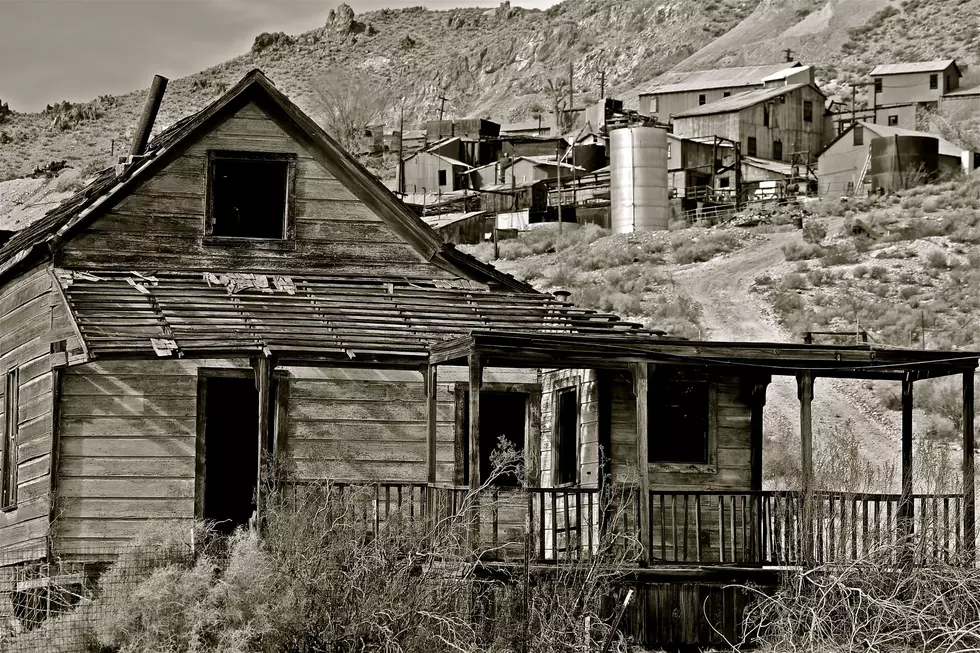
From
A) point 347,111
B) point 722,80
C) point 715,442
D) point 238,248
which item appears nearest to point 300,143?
point 238,248

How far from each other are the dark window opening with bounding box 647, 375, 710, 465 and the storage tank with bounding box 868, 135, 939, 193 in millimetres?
41851

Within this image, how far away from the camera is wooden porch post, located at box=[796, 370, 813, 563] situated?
1427cm

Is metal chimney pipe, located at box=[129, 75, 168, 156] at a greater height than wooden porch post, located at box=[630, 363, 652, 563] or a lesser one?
greater

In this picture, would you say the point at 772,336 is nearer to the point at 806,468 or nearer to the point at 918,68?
A: the point at 806,468

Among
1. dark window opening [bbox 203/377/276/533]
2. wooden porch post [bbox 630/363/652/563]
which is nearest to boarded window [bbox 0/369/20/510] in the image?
dark window opening [bbox 203/377/276/533]

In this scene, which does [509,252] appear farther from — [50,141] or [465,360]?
[50,141]

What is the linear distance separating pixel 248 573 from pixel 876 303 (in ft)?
97.6

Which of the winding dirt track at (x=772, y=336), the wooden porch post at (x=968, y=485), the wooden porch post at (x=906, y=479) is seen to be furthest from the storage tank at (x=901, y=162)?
the wooden porch post at (x=968, y=485)

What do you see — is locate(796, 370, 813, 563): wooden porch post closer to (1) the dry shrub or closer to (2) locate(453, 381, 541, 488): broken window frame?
(1) the dry shrub

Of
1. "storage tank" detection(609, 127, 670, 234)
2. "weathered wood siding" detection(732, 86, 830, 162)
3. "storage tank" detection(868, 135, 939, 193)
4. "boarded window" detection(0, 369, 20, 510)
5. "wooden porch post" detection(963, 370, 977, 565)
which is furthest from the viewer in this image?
"weathered wood siding" detection(732, 86, 830, 162)

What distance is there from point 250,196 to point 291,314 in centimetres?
269

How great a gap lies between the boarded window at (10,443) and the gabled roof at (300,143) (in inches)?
57.3

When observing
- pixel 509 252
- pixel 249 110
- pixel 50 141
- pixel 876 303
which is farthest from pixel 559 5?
pixel 249 110

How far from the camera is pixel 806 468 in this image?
48.5 ft
